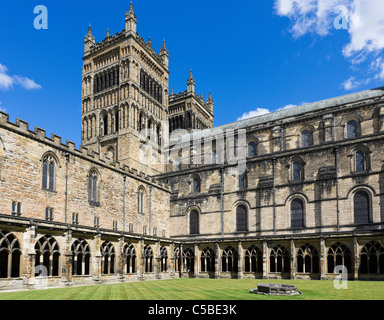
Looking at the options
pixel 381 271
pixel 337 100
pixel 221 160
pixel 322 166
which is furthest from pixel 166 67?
pixel 381 271

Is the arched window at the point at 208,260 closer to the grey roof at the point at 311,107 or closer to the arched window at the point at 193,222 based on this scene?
the arched window at the point at 193,222

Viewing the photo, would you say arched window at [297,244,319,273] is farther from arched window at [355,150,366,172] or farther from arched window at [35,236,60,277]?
arched window at [35,236,60,277]

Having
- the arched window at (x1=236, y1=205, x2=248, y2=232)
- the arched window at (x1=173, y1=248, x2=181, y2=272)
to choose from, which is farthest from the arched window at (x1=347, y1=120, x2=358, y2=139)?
the arched window at (x1=173, y1=248, x2=181, y2=272)

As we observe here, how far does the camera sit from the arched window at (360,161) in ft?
136

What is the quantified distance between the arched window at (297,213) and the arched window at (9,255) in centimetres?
2924

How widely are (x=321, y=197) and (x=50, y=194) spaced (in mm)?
27346

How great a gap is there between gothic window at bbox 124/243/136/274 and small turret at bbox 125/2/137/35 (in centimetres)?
4180

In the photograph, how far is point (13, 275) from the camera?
2398cm

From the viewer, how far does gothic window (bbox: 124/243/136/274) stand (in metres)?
35.0

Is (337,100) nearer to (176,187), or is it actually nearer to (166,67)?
(176,187)

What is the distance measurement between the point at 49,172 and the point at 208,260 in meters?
20.9

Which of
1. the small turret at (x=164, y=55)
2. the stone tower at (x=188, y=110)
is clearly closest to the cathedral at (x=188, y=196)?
the small turret at (x=164, y=55)

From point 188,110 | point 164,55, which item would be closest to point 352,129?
point 164,55

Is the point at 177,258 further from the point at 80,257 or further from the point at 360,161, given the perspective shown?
the point at 360,161
